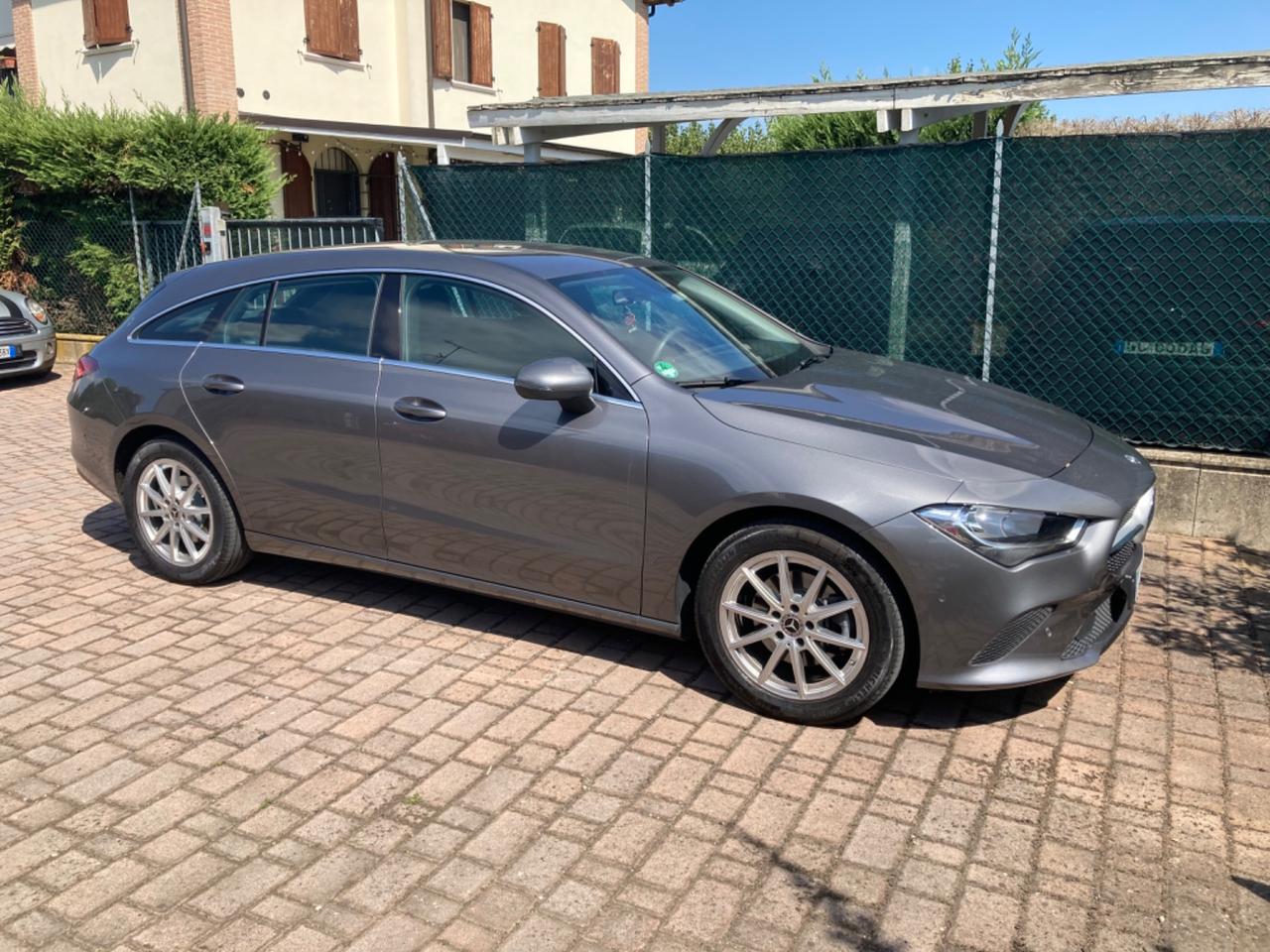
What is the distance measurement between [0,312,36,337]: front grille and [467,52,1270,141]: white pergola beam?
5.73 metres

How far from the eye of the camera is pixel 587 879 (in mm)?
3127

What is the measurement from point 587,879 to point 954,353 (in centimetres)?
488

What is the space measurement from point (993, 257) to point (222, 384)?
4.53m

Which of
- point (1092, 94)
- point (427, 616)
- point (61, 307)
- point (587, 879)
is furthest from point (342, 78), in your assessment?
point (587, 879)

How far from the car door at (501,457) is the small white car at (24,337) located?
8.78 metres

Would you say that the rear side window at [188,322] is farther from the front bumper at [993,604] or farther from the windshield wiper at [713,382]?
the front bumper at [993,604]

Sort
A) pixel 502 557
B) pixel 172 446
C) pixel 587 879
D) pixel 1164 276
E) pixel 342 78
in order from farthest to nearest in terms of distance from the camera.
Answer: pixel 342 78
pixel 1164 276
pixel 172 446
pixel 502 557
pixel 587 879

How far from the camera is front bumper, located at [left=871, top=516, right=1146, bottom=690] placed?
3695 millimetres

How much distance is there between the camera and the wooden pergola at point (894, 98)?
21.9 ft

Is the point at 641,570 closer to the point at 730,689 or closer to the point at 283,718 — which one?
the point at 730,689

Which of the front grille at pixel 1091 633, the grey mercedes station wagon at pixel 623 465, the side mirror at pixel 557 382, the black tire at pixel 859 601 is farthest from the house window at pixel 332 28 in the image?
the front grille at pixel 1091 633

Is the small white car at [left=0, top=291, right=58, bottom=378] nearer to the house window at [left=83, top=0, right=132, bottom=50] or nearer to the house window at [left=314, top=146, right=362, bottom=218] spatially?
the house window at [left=83, top=0, right=132, bottom=50]

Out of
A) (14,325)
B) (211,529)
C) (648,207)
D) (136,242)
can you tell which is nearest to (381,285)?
(211,529)

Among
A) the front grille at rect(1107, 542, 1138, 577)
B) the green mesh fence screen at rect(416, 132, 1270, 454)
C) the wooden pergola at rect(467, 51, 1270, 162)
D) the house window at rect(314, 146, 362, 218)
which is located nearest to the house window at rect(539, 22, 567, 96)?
the house window at rect(314, 146, 362, 218)
